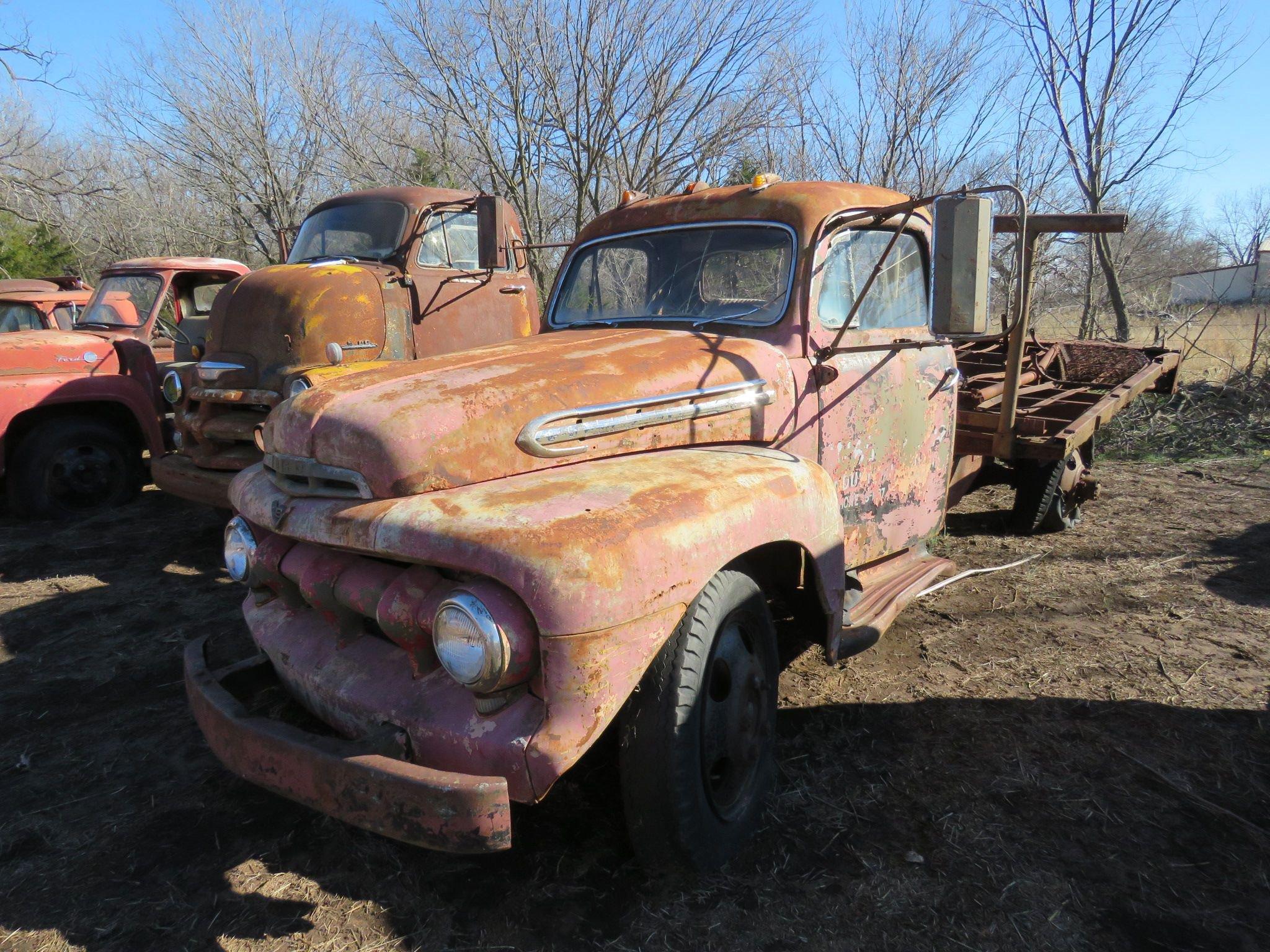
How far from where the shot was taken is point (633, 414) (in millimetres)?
2754

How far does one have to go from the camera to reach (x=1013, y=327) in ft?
11.3

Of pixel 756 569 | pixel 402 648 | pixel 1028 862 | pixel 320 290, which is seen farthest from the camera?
pixel 320 290

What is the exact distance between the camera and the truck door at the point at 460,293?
6.32 metres

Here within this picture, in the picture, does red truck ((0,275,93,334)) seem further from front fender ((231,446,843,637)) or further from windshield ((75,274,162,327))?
front fender ((231,446,843,637))

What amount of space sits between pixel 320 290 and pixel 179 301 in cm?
335

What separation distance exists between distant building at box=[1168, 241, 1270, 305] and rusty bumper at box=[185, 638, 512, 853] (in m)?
8.80

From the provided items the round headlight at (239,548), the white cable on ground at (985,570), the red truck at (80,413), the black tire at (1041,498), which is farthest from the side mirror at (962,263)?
the red truck at (80,413)

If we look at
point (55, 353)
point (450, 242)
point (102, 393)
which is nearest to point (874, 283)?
point (450, 242)

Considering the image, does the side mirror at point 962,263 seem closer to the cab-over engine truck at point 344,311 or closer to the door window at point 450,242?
the cab-over engine truck at point 344,311

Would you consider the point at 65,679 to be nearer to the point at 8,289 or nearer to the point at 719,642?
the point at 719,642

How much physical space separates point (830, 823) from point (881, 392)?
179 centimetres

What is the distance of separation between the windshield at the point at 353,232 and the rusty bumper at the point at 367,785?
481cm

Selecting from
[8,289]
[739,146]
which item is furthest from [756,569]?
[739,146]

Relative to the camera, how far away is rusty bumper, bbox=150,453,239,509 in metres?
5.22
